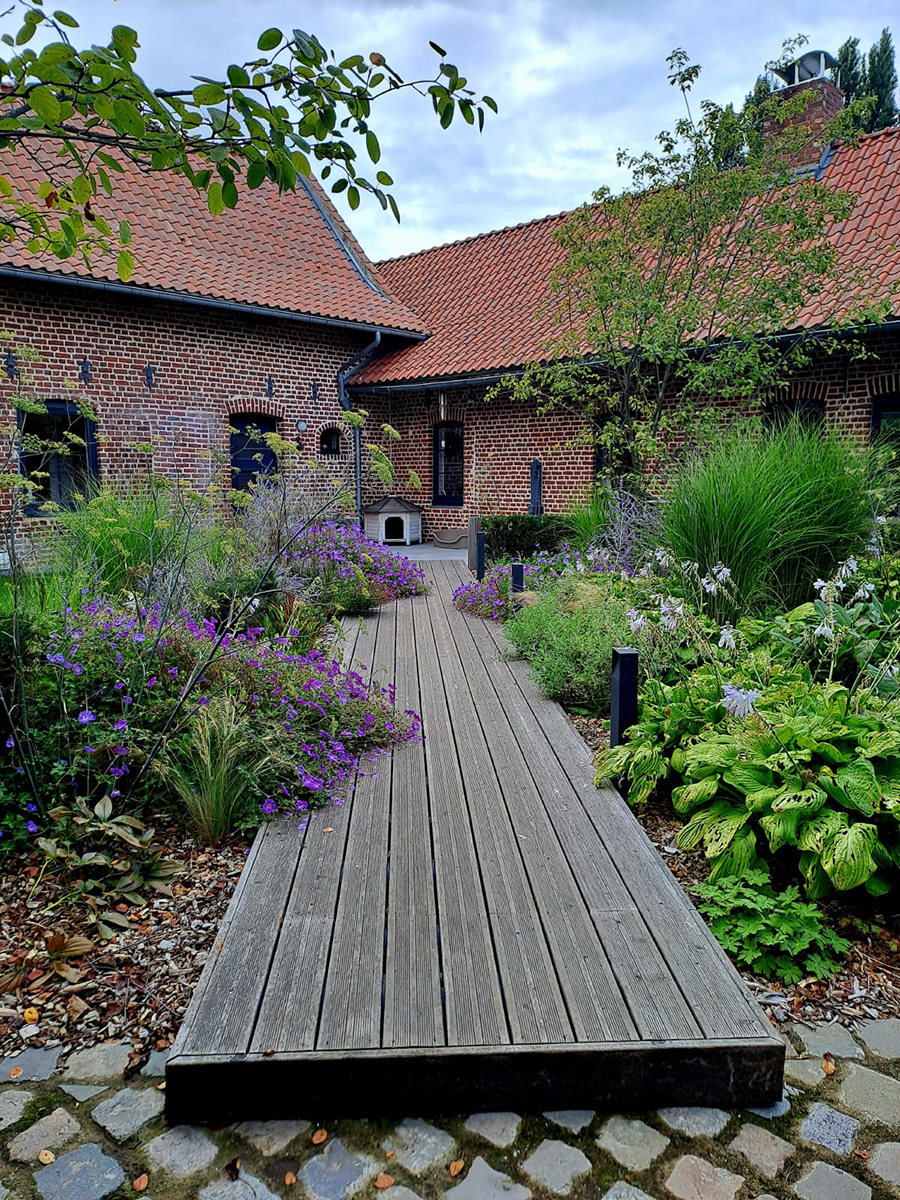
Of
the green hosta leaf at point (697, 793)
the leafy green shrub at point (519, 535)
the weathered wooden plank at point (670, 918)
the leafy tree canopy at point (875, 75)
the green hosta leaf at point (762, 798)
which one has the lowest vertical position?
the weathered wooden plank at point (670, 918)

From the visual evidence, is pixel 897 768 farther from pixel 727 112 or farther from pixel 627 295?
pixel 727 112

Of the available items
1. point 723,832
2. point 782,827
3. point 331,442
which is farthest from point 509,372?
point 782,827

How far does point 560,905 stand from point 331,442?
12005 millimetres

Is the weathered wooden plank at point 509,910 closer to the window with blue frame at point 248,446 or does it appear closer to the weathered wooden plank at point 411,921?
the weathered wooden plank at point 411,921

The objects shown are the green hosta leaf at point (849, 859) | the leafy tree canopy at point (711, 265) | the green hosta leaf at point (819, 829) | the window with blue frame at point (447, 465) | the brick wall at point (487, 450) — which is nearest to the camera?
the green hosta leaf at point (849, 859)

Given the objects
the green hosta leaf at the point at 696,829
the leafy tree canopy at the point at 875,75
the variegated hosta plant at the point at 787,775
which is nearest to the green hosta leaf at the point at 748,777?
the variegated hosta plant at the point at 787,775

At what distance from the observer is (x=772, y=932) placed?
2459mm

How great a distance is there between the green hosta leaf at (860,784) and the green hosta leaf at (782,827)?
0.18 meters

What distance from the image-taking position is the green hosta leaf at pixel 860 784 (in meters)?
2.50

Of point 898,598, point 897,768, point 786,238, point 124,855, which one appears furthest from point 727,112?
point 124,855

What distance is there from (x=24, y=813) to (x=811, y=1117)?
2.79 meters

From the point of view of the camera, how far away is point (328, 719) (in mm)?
3779

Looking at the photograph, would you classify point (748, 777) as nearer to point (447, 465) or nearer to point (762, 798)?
point (762, 798)

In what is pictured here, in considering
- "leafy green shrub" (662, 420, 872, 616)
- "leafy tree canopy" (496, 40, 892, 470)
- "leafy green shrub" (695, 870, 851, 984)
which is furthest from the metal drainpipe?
"leafy green shrub" (695, 870, 851, 984)
